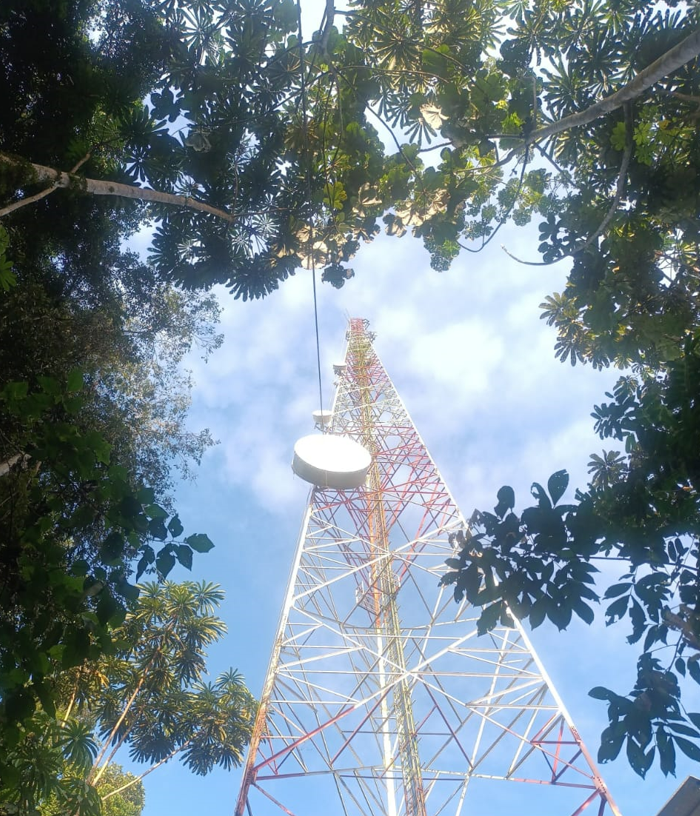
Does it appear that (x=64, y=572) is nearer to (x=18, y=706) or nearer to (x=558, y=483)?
(x=18, y=706)

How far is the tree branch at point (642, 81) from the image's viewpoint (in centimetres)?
334

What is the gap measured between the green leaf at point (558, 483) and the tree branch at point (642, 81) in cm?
289

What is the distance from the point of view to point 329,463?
33.4ft

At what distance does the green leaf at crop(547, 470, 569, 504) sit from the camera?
92.5 inches

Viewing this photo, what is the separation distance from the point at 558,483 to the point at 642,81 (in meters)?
3.23

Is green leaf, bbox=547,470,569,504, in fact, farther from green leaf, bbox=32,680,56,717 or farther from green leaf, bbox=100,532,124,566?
green leaf, bbox=32,680,56,717

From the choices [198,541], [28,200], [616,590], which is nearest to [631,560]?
[616,590]

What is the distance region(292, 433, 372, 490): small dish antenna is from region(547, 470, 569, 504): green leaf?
7.81m

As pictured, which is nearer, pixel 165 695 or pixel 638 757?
pixel 638 757

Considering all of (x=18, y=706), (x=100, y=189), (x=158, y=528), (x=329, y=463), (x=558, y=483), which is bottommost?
(x=18, y=706)

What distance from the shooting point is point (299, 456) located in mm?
10242

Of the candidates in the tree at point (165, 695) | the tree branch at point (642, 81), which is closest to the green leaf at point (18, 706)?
the tree branch at point (642, 81)

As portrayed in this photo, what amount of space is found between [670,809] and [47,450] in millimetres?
5596

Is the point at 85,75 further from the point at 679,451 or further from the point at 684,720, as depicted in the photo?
the point at 684,720
